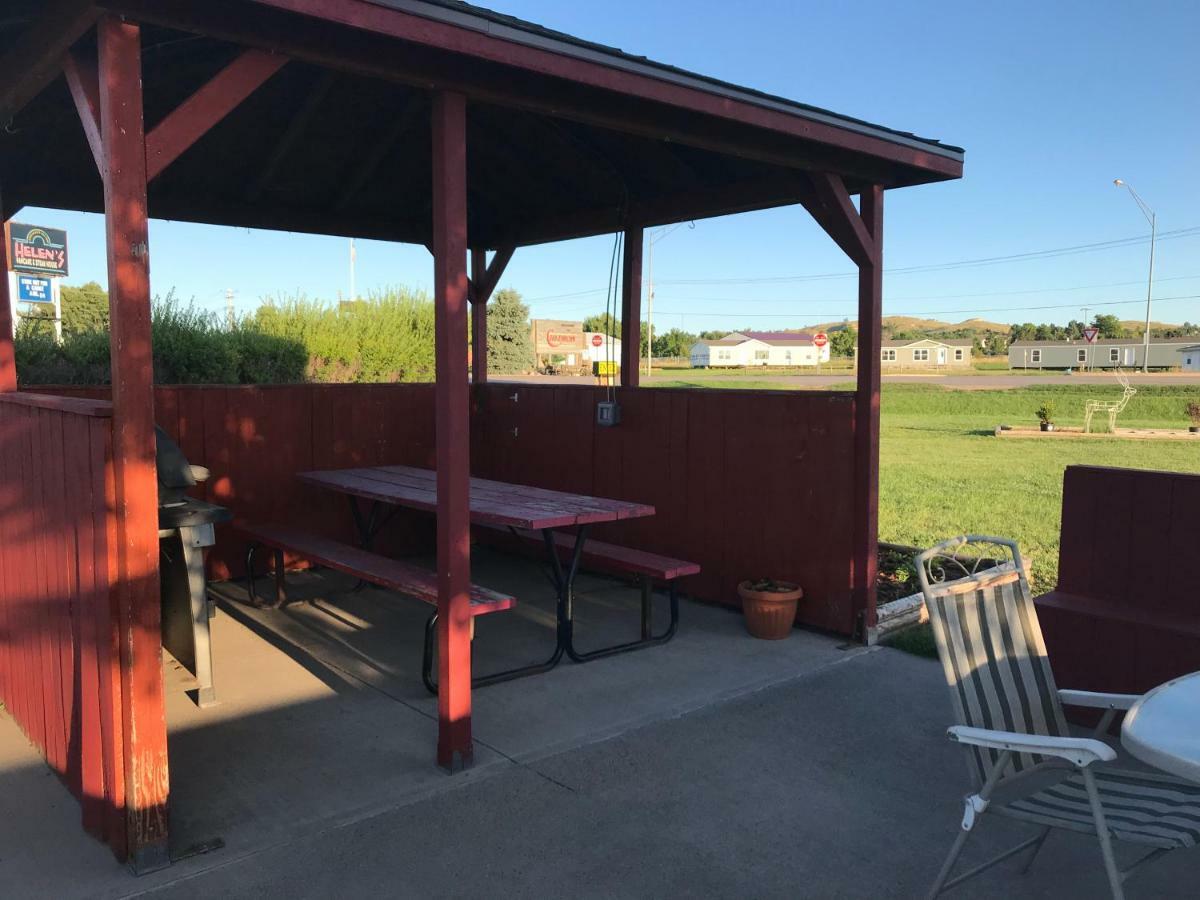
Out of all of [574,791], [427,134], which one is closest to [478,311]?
[427,134]

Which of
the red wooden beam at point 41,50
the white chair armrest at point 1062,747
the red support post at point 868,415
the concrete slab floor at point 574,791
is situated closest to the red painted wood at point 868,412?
the red support post at point 868,415

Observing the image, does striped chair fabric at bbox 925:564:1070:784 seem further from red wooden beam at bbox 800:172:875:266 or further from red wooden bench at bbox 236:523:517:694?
red wooden beam at bbox 800:172:875:266

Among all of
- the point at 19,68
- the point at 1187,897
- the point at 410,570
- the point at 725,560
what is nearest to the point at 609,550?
the point at 725,560

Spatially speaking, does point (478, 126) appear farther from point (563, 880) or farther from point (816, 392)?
point (563, 880)

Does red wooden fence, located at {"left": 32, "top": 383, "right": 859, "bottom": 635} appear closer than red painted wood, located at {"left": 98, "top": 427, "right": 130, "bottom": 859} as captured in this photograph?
No

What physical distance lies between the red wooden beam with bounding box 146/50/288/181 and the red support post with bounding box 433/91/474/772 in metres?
0.68

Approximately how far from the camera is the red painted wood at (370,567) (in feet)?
13.0

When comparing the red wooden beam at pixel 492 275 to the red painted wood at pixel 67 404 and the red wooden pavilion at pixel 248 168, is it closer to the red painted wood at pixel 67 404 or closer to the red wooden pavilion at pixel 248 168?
the red wooden pavilion at pixel 248 168

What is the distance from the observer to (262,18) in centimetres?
305

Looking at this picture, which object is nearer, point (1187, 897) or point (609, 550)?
point (1187, 897)

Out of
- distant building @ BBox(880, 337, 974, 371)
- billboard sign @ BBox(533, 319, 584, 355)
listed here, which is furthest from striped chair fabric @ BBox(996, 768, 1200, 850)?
distant building @ BBox(880, 337, 974, 371)

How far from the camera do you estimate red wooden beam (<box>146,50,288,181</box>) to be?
2.90 metres

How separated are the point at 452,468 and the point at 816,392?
258 cm

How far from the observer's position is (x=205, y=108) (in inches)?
118
